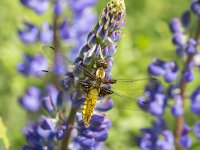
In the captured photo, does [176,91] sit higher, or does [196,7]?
[196,7]

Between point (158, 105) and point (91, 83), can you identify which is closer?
point (91, 83)

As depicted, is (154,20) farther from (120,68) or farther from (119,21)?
(119,21)

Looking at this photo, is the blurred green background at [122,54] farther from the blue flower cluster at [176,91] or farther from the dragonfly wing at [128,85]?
the dragonfly wing at [128,85]

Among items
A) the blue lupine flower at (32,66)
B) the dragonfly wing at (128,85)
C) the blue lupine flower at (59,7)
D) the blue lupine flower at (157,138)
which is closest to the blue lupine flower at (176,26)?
the blue lupine flower at (157,138)

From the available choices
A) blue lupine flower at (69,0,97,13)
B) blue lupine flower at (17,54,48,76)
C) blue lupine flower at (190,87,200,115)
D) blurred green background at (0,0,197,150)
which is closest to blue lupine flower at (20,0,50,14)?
blue lupine flower at (69,0,97,13)

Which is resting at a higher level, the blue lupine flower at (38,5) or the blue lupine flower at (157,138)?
the blue lupine flower at (38,5)

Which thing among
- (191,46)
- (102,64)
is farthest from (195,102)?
(102,64)

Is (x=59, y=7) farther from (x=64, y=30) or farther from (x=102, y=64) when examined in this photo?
(x=102, y=64)
